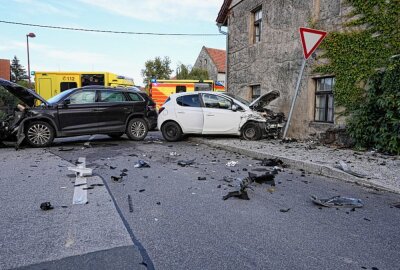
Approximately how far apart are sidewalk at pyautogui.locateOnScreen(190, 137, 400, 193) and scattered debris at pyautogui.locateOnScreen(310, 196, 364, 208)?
1.08 metres

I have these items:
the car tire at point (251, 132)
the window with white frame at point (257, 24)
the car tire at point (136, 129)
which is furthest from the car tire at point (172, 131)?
the window with white frame at point (257, 24)

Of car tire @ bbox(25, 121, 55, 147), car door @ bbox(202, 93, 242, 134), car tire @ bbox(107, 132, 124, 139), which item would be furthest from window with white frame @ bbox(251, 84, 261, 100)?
car tire @ bbox(25, 121, 55, 147)

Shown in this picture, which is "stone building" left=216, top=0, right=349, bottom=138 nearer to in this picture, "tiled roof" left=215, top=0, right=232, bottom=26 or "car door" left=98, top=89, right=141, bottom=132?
"tiled roof" left=215, top=0, right=232, bottom=26

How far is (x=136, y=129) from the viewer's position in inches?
447

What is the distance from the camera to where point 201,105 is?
427 inches

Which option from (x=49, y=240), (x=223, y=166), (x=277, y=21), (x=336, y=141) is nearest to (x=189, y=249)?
(x=49, y=240)

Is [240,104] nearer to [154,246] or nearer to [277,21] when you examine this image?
[277,21]

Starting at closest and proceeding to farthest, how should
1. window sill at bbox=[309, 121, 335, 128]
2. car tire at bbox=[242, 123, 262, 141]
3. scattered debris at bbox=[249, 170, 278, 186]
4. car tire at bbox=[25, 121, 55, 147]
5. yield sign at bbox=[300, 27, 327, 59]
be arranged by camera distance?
1. scattered debris at bbox=[249, 170, 278, 186]
2. yield sign at bbox=[300, 27, 327, 59]
3. car tire at bbox=[25, 121, 55, 147]
4. window sill at bbox=[309, 121, 335, 128]
5. car tire at bbox=[242, 123, 262, 141]

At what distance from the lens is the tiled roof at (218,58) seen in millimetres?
41406

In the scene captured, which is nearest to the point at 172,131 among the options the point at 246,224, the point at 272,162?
the point at 272,162

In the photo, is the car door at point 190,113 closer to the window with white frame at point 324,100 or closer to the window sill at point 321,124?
the window sill at point 321,124

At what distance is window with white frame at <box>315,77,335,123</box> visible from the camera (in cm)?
1026

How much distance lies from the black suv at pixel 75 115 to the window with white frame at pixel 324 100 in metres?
6.03

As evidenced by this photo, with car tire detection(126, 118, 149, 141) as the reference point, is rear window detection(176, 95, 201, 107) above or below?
above
